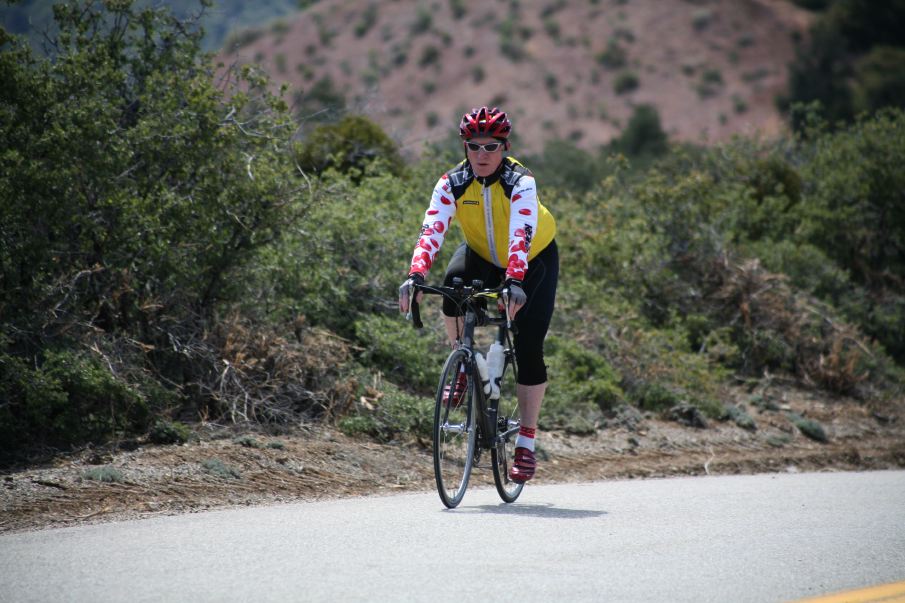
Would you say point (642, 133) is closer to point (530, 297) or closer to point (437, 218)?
point (530, 297)

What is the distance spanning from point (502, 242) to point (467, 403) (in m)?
1.15

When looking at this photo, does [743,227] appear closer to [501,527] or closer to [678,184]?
[678,184]

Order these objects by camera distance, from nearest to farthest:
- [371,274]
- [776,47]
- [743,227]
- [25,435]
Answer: [25,435] < [371,274] < [743,227] < [776,47]

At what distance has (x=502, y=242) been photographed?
7340mm

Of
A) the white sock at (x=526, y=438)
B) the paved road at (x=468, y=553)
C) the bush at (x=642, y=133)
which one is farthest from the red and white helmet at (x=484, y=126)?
the bush at (x=642, y=133)

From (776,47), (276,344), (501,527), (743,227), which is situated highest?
(776,47)

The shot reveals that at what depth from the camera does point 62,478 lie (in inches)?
276

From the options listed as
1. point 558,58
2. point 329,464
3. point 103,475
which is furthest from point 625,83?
point 103,475

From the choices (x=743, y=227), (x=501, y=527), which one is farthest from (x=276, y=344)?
(x=743, y=227)

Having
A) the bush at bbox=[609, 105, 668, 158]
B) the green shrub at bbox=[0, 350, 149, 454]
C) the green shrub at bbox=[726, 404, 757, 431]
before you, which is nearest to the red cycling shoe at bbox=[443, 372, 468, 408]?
the green shrub at bbox=[0, 350, 149, 454]

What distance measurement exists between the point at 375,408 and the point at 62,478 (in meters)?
3.15

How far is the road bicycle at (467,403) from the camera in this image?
6809 millimetres

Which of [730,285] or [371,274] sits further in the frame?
[730,285]

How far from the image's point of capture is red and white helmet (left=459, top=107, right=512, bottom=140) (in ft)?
23.0
